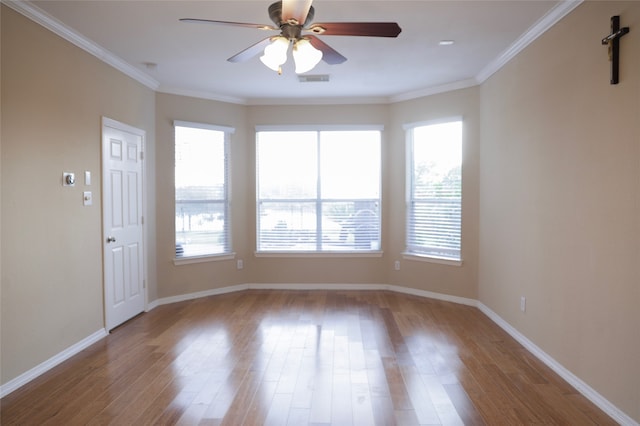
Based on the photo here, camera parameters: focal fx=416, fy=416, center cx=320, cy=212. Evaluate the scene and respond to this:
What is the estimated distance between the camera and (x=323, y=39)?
12.3 ft

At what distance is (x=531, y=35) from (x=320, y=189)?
10.7 feet

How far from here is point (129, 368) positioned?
330 cm

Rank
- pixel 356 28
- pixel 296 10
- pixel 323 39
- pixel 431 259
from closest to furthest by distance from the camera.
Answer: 1. pixel 296 10
2. pixel 356 28
3. pixel 323 39
4. pixel 431 259

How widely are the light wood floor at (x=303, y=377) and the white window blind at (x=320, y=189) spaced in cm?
154

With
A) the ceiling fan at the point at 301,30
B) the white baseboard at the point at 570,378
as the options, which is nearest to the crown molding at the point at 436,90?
the white baseboard at the point at 570,378

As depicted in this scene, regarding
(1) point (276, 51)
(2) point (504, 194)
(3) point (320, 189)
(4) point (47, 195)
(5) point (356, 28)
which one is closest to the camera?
(5) point (356, 28)

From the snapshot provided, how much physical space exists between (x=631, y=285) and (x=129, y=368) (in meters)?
3.52

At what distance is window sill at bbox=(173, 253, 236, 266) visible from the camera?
539 centimetres

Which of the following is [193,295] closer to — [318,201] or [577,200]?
[318,201]

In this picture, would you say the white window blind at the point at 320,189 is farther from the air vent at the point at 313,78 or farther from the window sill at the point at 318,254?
the air vent at the point at 313,78

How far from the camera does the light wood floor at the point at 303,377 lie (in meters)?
2.58

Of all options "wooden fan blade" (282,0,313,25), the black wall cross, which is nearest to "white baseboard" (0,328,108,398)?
"wooden fan blade" (282,0,313,25)

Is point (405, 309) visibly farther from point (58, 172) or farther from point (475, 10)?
point (58, 172)

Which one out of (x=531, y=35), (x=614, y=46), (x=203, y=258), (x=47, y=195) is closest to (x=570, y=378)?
(x=614, y=46)
